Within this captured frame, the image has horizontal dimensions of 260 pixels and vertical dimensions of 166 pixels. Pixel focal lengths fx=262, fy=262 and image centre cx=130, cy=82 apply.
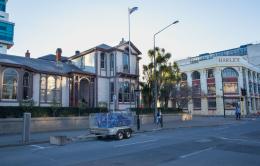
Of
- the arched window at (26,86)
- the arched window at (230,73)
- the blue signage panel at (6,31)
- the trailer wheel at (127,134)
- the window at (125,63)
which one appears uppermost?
the arched window at (230,73)

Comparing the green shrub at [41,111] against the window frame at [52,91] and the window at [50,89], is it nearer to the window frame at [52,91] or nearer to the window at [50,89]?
the window frame at [52,91]

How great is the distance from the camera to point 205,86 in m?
67.2

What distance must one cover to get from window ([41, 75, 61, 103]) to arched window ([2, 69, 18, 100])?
3.58 metres

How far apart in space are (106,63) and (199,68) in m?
Answer: 40.7

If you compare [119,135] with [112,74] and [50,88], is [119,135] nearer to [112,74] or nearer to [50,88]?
[50,88]

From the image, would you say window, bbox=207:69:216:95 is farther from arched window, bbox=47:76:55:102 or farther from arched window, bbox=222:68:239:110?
arched window, bbox=47:76:55:102

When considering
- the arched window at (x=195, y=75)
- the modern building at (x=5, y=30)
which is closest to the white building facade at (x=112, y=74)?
the modern building at (x=5, y=30)

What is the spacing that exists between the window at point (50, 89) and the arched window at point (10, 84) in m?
3.58

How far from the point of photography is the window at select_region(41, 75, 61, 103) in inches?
1134

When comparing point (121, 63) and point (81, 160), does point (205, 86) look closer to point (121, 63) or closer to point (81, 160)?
point (121, 63)

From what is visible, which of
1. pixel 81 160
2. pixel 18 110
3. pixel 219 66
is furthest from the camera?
pixel 219 66

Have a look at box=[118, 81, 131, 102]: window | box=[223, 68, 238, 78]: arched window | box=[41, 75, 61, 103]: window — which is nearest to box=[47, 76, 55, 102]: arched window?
box=[41, 75, 61, 103]: window

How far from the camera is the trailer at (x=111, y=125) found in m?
17.5

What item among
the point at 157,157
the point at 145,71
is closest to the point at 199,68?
the point at 145,71
